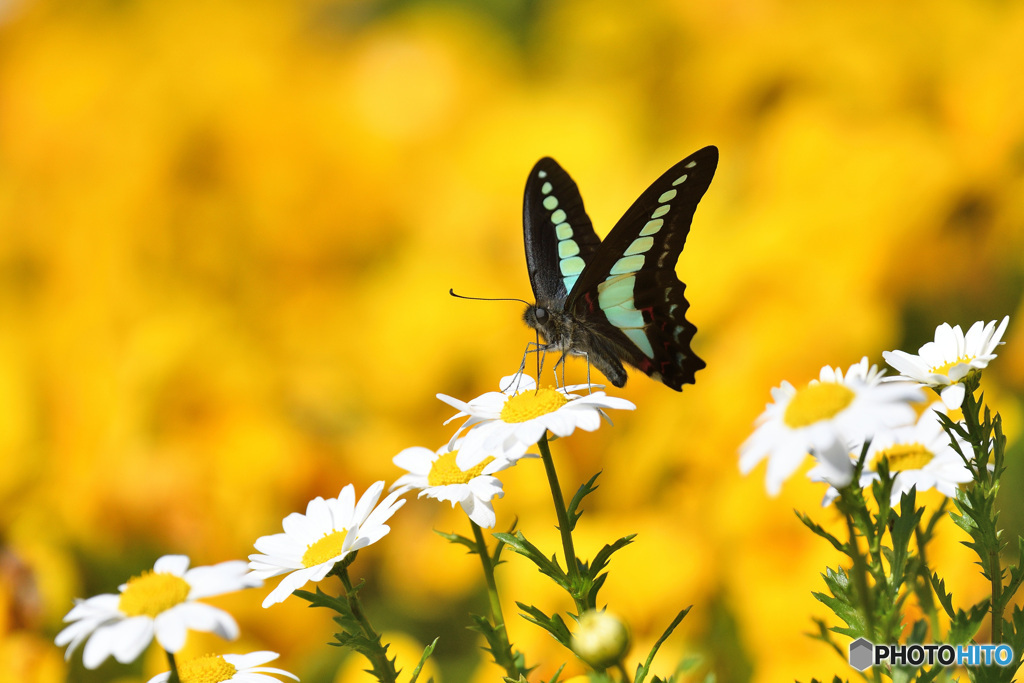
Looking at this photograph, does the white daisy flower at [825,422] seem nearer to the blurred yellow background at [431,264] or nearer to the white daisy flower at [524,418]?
the white daisy flower at [524,418]

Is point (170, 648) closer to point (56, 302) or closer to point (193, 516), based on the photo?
point (193, 516)

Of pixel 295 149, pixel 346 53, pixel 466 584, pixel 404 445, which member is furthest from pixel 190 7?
pixel 466 584

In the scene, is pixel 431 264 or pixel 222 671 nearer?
pixel 222 671

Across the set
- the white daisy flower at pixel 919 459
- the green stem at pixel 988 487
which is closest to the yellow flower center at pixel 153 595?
the white daisy flower at pixel 919 459

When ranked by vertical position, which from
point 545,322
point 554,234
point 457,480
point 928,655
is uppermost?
point 554,234

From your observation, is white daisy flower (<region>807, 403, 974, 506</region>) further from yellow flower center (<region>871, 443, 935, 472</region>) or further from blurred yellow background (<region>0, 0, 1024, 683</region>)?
blurred yellow background (<region>0, 0, 1024, 683</region>)

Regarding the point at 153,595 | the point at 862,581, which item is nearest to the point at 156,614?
the point at 153,595

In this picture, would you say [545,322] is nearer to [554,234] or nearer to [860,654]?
[554,234]
